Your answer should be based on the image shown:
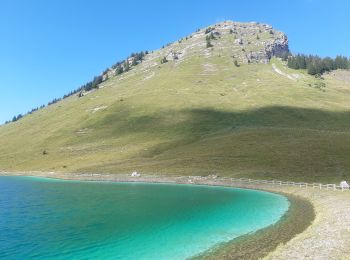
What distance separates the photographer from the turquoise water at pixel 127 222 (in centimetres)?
3625

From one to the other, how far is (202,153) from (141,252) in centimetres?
9748

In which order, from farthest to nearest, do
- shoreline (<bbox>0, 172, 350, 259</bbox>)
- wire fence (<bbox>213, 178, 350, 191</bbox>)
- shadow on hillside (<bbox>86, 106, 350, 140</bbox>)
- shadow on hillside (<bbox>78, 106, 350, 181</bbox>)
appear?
1. shadow on hillside (<bbox>86, 106, 350, 140</bbox>)
2. shadow on hillside (<bbox>78, 106, 350, 181</bbox>)
3. wire fence (<bbox>213, 178, 350, 191</bbox>)
4. shoreline (<bbox>0, 172, 350, 259</bbox>)

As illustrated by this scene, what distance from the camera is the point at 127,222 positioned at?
50.1 metres

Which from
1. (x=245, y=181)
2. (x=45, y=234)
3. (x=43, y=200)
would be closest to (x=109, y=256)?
(x=45, y=234)

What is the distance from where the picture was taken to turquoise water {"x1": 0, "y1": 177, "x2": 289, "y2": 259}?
36.2 m

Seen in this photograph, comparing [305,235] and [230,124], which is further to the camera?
[230,124]

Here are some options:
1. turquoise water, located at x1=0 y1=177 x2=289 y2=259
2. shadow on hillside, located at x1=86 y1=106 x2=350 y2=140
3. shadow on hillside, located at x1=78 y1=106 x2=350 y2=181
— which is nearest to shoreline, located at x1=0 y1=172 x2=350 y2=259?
turquoise water, located at x1=0 y1=177 x2=289 y2=259

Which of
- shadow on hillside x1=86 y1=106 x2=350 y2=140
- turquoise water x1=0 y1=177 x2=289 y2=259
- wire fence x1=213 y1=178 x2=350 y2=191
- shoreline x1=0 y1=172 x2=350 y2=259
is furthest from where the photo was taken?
shadow on hillside x1=86 y1=106 x2=350 y2=140

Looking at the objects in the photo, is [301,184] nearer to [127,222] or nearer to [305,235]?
[127,222]

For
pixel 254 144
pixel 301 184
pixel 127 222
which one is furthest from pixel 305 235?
pixel 254 144

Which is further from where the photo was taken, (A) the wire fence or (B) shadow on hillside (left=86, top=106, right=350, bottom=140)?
(B) shadow on hillside (left=86, top=106, right=350, bottom=140)

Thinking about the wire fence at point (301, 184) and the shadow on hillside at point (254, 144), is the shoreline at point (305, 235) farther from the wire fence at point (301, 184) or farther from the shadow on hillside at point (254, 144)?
the shadow on hillside at point (254, 144)

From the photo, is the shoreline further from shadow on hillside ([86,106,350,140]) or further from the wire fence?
shadow on hillside ([86,106,350,140])

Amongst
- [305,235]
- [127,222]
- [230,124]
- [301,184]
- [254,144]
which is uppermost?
[230,124]
